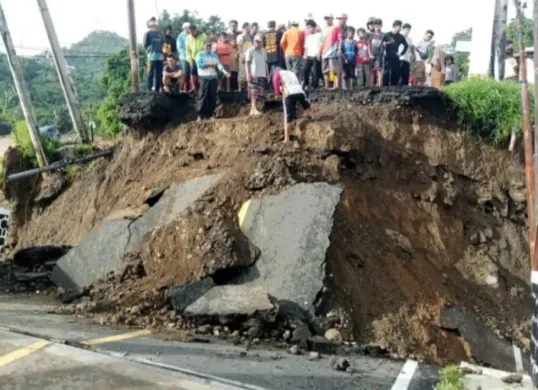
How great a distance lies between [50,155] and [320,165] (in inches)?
323

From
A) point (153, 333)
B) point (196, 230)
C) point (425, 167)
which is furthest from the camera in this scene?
point (425, 167)

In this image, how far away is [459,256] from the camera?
38.1ft

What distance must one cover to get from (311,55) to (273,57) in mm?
802

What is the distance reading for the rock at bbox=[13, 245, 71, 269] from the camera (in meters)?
12.4

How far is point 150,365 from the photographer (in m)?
6.15

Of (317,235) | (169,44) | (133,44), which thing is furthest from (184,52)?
(317,235)

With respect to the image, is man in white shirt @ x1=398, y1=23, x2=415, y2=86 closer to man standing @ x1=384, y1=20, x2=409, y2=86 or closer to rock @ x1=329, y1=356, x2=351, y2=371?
man standing @ x1=384, y1=20, x2=409, y2=86

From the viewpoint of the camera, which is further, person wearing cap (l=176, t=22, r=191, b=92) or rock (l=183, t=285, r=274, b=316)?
person wearing cap (l=176, t=22, r=191, b=92)

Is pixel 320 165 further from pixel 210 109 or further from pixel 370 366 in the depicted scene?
pixel 370 366

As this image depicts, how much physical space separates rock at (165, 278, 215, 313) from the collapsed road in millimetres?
18

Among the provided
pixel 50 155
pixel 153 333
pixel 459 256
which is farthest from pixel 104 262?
pixel 50 155

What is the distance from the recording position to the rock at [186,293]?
911cm

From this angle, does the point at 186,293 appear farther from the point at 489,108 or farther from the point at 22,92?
the point at 22,92

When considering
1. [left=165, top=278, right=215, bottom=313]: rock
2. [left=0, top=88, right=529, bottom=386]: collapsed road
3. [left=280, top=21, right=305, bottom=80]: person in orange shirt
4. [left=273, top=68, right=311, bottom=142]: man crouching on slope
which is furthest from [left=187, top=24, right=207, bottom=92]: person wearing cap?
[left=165, top=278, right=215, bottom=313]: rock
